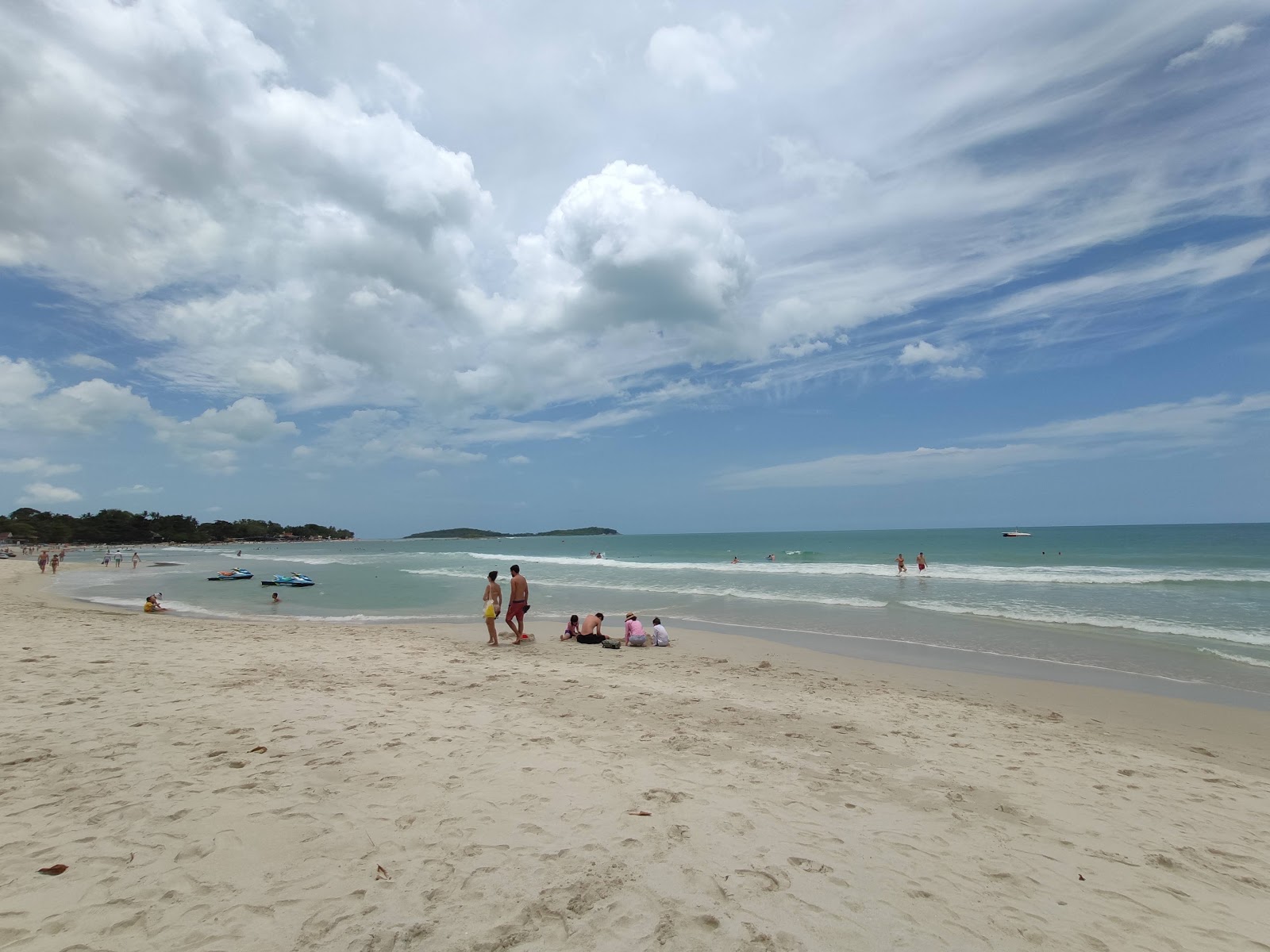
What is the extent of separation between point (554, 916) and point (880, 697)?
24.5ft

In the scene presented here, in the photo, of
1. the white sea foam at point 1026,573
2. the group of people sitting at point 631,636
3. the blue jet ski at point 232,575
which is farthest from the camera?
the blue jet ski at point 232,575

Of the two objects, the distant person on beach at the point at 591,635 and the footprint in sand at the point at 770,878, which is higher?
the footprint in sand at the point at 770,878

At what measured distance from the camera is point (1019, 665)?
1242cm

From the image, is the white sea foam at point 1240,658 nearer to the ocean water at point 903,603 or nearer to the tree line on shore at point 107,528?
the ocean water at point 903,603

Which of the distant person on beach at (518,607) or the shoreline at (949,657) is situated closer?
the shoreline at (949,657)

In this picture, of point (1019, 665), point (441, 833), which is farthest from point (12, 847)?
point (1019, 665)

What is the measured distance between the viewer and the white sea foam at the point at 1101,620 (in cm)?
1527

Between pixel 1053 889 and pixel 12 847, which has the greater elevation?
pixel 12 847

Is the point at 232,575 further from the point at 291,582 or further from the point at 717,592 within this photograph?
the point at 717,592

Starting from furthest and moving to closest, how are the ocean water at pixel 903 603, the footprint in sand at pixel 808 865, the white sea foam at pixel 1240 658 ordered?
the ocean water at pixel 903 603 → the white sea foam at pixel 1240 658 → the footprint in sand at pixel 808 865

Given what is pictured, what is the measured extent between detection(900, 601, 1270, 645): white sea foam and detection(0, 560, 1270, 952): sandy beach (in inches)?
342

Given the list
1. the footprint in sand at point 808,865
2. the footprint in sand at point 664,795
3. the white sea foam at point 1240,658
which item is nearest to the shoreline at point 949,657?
the white sea foam at point 1240,658

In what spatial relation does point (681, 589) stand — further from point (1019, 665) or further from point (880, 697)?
point (880, 697)

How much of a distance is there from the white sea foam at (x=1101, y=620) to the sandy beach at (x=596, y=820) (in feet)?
28.5
